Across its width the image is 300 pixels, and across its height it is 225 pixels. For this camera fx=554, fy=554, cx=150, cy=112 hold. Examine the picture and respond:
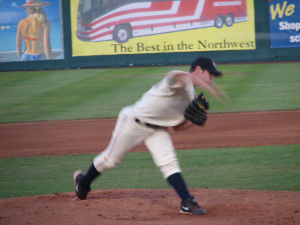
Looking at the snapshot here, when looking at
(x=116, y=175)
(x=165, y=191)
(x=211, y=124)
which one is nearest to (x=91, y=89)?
(x=211, y=124)

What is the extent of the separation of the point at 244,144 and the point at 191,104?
13.9 feet

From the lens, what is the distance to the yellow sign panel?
20641 mm

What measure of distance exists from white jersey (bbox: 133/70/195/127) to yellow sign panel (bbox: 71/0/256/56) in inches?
625

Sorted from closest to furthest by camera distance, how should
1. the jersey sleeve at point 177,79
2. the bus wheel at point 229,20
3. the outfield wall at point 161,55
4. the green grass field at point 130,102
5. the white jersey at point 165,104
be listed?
the jersey sleeve at point 177,79, the white jersey at point 165,104, the green grass field at point 130,102, the outfield wall at point 161,55, the bus wheel at point 229,20

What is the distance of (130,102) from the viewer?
1314 cm

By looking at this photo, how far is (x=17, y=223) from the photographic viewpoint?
5016mm

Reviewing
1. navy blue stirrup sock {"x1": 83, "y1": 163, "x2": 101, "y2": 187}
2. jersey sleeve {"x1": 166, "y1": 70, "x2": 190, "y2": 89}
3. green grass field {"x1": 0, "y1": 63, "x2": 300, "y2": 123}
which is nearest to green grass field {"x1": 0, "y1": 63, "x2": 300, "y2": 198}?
green grass field {"x1": 0, "y1": 63, "x2": 300, "y2": 123}

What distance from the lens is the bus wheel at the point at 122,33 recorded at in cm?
2095

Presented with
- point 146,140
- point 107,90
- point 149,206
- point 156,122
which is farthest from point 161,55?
point 156,122

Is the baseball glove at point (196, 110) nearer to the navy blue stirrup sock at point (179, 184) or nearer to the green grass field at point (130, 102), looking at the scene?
the navy blue stirrup sock at point (179, 184)

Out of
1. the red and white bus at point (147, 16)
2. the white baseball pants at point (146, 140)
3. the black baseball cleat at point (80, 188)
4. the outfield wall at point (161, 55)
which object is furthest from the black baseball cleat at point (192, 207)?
the red and white bus at point (147, 16)

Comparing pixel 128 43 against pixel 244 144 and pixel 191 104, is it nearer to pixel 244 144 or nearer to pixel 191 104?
pixel 244 144

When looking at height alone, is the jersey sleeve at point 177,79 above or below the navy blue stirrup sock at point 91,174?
above

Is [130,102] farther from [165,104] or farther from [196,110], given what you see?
[196,110]
